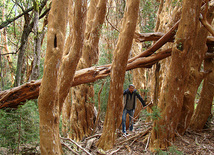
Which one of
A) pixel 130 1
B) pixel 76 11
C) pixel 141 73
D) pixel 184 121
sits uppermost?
pixel 130 1

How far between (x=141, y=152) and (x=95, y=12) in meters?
5.44

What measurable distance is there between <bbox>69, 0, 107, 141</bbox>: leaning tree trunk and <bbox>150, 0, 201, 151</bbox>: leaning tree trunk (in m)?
3.44

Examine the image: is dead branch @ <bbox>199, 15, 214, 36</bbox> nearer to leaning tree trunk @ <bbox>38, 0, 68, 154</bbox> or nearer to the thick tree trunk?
the thick tree trunk

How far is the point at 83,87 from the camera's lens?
300 inches

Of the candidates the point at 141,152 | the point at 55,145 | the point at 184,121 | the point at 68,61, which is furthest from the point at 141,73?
the point at 55,145

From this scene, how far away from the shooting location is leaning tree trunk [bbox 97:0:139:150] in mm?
4824

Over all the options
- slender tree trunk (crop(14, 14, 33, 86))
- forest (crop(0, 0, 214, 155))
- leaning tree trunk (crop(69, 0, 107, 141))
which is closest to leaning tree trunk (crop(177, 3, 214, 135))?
forest (crop(0, 0, 214, 155))

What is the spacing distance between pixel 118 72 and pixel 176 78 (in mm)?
1373

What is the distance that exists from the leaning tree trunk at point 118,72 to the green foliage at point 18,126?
5.85 ft

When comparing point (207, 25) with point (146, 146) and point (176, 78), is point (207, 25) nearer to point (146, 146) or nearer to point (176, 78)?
point (176, 78)

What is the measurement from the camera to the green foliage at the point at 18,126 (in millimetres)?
4215

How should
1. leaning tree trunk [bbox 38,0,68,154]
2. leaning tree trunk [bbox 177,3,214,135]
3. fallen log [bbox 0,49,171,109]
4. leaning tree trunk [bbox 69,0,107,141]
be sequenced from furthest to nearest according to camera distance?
leaning tree trunk [bbox 69,0,107,141], leaning tree trunk [bbox 177,3,214,135], fallen log [bbox 0,49,171,109], leaning tree trunk [bbox 38,0,68,154]

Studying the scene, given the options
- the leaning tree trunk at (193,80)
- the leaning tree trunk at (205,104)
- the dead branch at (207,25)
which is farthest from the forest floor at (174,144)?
the dead branch at (207,25)

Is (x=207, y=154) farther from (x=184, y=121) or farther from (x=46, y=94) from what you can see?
(x=46, y=94)
